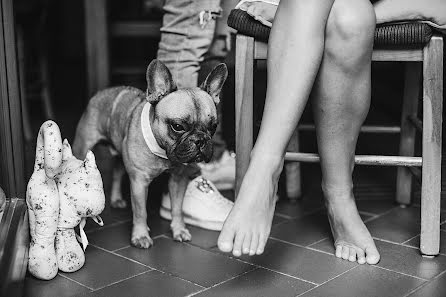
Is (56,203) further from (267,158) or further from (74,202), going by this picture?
(267,158)

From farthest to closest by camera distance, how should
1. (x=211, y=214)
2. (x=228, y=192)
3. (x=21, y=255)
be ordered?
(x=228, y=192)
(x=211, y=214)
(x=21, y=255)

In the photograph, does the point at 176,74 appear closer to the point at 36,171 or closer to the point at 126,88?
the point at 126,88

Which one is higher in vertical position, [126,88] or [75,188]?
[126,88]

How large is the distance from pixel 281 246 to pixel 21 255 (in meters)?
0.66

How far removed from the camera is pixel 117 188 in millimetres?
2139

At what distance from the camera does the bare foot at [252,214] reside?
56.9 inches

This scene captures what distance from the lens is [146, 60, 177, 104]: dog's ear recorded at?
5.29 feet

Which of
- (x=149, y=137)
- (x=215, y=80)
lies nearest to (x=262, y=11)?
(x=215, y=80)

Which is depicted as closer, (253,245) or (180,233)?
(253,245)

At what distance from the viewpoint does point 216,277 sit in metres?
1.53

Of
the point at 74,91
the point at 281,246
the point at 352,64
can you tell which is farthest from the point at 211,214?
the point at 74,91

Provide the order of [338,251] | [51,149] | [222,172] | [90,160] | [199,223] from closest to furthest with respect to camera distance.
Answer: [51,149]
[90,160]
[338,251]
[199,223]
[222,172]

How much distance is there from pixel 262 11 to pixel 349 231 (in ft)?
1.89

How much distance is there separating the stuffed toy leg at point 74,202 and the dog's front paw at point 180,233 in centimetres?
30
